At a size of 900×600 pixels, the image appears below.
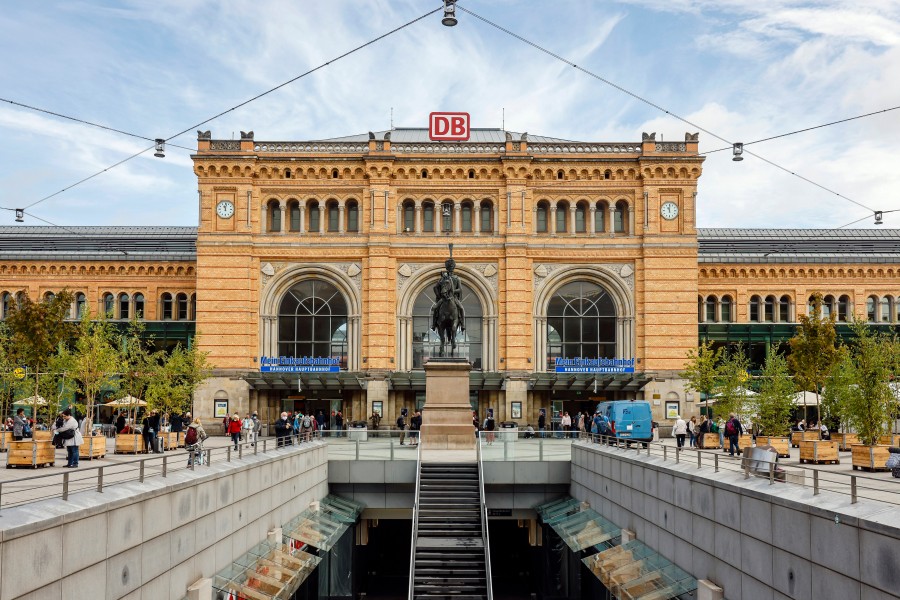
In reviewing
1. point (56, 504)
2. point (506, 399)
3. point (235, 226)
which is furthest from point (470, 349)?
point (56, 504)

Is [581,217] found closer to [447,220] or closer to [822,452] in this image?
[447,220]

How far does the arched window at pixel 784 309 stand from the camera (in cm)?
5725

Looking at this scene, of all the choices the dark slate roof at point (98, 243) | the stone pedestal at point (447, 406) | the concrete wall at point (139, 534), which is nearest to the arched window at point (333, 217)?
the dark slate roof at point (98, 243)

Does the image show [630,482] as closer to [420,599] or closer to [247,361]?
[420,599]

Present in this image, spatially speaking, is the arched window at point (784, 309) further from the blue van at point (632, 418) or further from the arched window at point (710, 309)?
the blue van at point (632, 418)

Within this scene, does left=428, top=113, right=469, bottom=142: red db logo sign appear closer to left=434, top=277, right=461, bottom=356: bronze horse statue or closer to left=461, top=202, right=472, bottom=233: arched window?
left=461, top=202, right=472, bottom=233: arched window

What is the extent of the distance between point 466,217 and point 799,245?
82.5 feet

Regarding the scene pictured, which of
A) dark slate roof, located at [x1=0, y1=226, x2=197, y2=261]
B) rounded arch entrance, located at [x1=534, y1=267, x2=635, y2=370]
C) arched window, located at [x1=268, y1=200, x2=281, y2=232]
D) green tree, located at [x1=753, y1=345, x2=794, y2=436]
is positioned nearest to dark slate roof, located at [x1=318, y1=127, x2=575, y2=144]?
arched window, located at [x1=268, y1=200, x2=281, y2=232]

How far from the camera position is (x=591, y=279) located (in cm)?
5253

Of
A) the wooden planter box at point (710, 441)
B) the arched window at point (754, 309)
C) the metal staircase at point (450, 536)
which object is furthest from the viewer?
the arched window at point (754, 309)

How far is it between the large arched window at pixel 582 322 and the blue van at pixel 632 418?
8.49 metres

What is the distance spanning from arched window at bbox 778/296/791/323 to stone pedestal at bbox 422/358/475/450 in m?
30.7

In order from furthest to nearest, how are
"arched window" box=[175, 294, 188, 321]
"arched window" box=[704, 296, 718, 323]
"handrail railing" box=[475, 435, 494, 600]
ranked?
"arched window" box=[704, 296, 718, 323] → "arched window" box=[175, 294, 188, 321] → "handrail railing" box=[475, 435, 494, 600]

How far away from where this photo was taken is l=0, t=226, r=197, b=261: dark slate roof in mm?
57031
